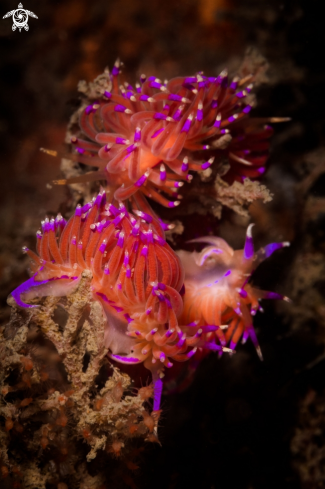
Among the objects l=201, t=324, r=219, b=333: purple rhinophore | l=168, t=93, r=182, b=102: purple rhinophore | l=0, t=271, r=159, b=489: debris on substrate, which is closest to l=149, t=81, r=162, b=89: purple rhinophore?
l=168, t=93, r=182, b=102: purple rhinophore

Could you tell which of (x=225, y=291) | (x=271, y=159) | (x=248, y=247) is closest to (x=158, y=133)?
(x=248, y=247)

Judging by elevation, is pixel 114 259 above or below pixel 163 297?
above

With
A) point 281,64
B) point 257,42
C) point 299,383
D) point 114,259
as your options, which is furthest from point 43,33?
point 299,383

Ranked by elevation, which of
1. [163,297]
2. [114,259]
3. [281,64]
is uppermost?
[281,64]

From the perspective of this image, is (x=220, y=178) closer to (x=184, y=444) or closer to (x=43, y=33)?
(x=184, y=444)

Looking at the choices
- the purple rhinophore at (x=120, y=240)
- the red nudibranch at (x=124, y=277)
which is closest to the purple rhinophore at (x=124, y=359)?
the red nudibranch at (x=124, y=277)

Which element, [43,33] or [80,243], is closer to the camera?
[80,243]

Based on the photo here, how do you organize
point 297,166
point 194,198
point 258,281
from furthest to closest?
point 297,166 < point 258,281 < point 194,198

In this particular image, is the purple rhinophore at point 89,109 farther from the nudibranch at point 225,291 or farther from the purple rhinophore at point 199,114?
the nudibranch at point 225,291
